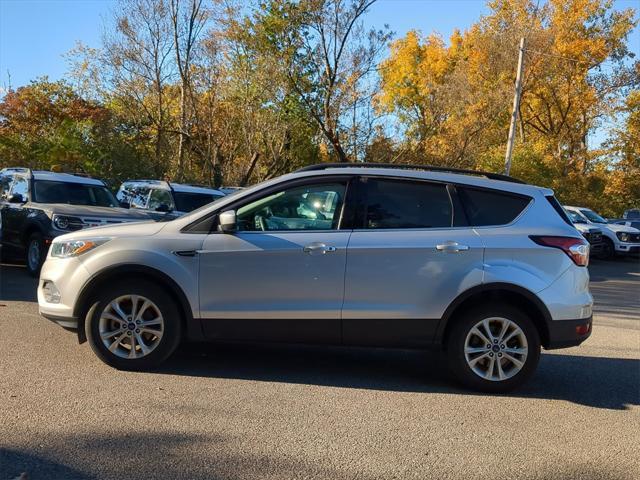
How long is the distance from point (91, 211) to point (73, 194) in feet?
4.68

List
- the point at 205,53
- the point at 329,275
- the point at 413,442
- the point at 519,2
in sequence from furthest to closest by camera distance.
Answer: the point at 519,2 < the point at 205,53 < the point at 329,275 < the point at 413,442

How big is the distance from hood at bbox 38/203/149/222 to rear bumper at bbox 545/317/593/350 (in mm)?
7382

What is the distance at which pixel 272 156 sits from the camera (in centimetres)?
2925

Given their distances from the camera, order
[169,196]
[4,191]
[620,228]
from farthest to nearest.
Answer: [620,228]
[169,196]
[4,191]

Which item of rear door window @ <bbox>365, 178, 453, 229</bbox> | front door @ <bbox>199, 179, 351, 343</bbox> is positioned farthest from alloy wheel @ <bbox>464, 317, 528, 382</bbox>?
front door @ <bbox>199, 179, 351, 343</bbox>

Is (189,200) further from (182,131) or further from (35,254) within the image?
(182,131)

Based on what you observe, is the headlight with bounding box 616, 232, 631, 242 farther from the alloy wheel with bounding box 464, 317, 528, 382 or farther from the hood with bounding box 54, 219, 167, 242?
the hood with bounding box 54, 219, 167, 242

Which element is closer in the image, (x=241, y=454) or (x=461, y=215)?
(x=241, y=454)

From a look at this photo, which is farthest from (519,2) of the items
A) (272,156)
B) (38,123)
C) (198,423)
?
(198,423)

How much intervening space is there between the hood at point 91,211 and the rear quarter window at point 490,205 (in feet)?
21.9

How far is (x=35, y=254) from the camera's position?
11.0 metres

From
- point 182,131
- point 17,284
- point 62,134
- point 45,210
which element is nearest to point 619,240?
point 182,131

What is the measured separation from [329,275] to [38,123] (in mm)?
28329

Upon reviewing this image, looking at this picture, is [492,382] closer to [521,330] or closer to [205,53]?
[521,330]
